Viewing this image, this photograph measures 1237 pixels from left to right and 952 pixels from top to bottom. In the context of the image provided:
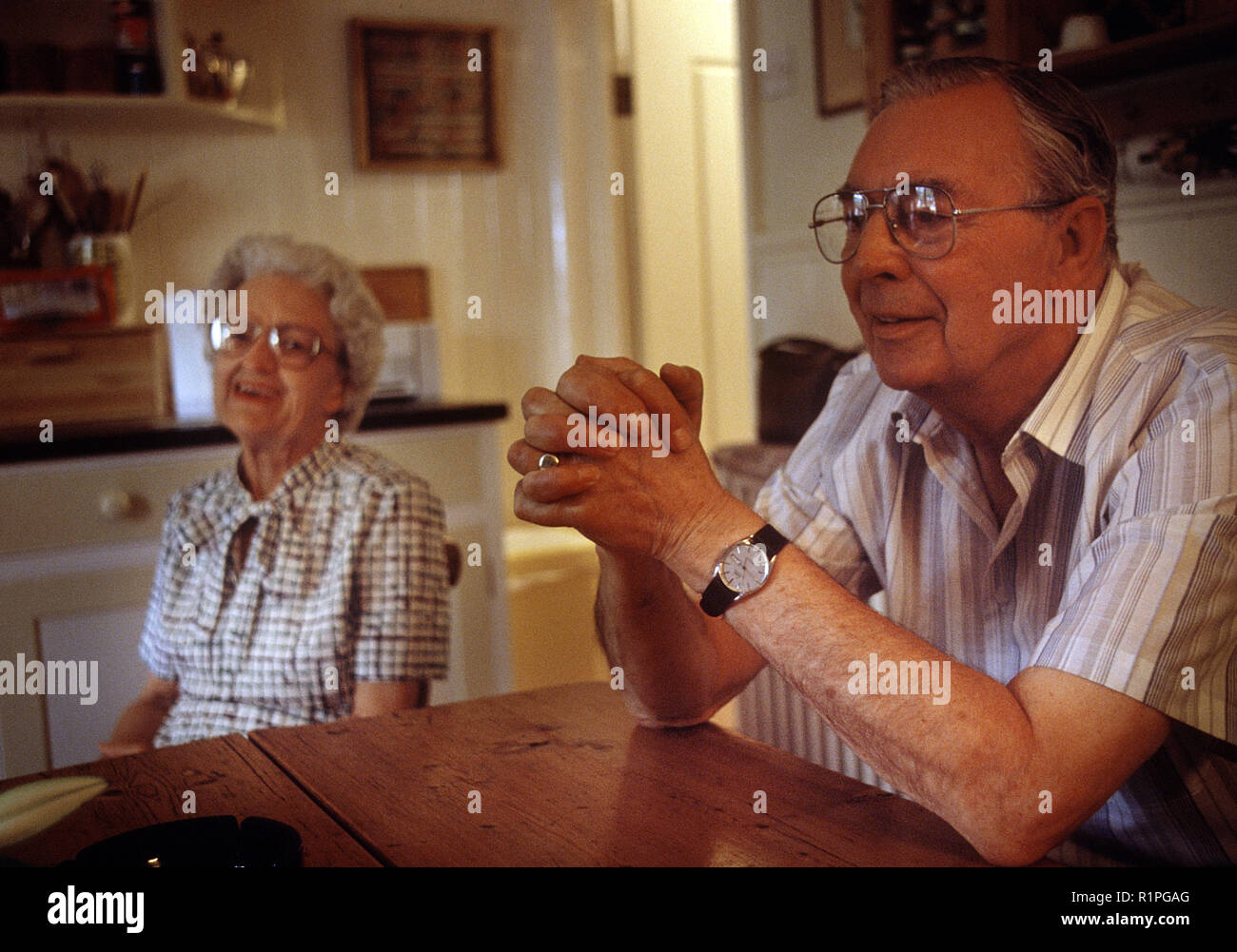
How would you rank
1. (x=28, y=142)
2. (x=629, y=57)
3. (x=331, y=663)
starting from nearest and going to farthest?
1. (x=629, y=57)
2. (x=331, y=663)
3. (x=28, y=142)

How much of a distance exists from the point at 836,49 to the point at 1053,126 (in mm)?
318

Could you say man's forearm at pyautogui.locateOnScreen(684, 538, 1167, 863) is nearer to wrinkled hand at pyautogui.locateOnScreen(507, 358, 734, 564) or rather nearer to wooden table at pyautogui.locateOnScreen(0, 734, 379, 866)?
wrinkled hand at pyautogui.locateOnScreen(507, 358, 734, 564)

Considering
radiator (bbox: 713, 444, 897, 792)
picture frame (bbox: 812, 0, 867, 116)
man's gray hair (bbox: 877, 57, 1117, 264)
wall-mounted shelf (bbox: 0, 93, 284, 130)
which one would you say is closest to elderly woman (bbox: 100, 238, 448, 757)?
wall-mounted shelf (bbox: 0, 93, 284, 130)

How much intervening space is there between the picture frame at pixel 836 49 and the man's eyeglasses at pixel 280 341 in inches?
20.8

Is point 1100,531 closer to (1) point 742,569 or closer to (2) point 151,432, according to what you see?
(1) point 742,569

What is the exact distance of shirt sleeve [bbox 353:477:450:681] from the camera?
3.44ft

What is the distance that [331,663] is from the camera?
103cm

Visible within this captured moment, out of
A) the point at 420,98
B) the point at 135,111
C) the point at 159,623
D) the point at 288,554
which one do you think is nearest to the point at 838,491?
the point at 288,554

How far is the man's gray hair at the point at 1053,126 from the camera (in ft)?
2.27

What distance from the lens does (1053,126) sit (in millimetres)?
693

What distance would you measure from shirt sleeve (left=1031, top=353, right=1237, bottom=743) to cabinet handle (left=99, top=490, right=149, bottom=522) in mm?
811

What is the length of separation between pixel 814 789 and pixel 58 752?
2.14 feet
